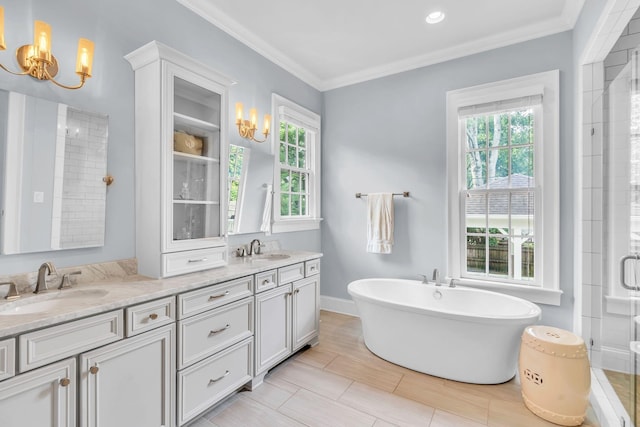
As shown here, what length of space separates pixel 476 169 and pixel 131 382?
3.22 meters

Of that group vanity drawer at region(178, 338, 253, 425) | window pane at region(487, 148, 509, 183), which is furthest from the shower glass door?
vanity drawer at region(178, 338, 253, 425)

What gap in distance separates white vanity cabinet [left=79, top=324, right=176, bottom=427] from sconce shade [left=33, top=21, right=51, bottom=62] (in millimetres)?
1454

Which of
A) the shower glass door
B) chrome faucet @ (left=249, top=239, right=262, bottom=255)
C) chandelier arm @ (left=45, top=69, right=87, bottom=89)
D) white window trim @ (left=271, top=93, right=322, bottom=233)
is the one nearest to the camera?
chandelier arm @ (left=45, top=69, right=87, bottom=89)

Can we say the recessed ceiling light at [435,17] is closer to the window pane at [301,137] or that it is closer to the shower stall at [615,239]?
the shower stall at [615,239]

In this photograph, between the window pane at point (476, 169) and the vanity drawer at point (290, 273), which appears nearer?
the vanity drawer at point (290, 273)

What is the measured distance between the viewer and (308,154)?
149 inches

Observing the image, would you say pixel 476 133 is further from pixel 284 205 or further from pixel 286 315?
pixel 286 315

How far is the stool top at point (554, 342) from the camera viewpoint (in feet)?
5.99

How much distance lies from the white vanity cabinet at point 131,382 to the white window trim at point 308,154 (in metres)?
1.72

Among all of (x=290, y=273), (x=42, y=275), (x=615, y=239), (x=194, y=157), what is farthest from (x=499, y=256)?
(x=42, y=275)

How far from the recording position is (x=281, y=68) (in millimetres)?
3260

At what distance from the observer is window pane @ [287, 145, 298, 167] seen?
3447 mm

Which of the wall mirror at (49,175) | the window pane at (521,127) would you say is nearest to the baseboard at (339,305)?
the window pane at (521,127)

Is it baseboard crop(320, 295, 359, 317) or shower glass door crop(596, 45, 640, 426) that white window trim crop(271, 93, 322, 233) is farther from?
shower glass door crop(596, 45, 640, 426)
